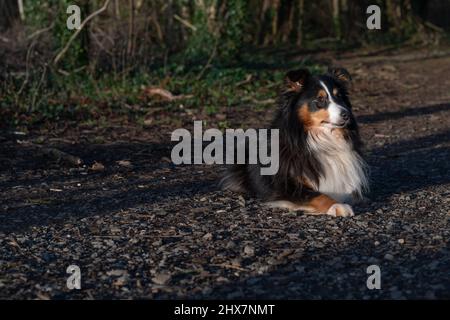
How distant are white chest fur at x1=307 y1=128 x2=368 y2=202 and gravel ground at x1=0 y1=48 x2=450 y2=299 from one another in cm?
25

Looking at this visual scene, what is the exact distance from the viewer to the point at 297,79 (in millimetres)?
7547

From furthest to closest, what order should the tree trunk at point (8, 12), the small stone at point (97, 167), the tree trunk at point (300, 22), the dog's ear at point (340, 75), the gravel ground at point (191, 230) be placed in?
the tree trunk at point (300, 22)
the tree trunk at point (8, 12)
the small stone at point (97, 167)
the dog's ear at point (340, 75)
the gravel ground at point (191, 230)

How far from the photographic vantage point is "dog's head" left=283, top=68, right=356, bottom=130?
744cm

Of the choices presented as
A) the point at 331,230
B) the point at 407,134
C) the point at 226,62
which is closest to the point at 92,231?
the point at 331,230

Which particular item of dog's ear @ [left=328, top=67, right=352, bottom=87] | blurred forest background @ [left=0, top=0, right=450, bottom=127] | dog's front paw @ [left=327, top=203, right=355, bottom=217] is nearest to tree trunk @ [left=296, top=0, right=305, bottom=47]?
blurred forest background @ [left=0, top=0, right=450, bottom=127]

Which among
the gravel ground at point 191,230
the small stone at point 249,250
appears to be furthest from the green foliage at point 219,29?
the small stone at point 249,250

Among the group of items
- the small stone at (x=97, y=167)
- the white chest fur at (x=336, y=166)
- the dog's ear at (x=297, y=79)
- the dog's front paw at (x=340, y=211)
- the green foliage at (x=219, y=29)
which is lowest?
the dog's front paw at (x=340, y=211)

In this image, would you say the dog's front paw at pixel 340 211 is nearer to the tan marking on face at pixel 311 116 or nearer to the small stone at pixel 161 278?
the tan marking on face at pixel 311 116

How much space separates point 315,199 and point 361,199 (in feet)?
2.02

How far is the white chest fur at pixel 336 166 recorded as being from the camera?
7.66 metres

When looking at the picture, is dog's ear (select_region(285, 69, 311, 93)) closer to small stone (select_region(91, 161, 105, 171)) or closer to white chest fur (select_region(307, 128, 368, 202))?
white chest fur (select_region(307, 128, 368, 202))

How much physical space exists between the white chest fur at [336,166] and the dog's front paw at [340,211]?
51 cm

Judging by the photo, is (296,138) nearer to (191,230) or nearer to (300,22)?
(191,230)

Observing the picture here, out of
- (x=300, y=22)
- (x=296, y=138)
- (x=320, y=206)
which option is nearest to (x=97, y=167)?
(x=296, y=138)
